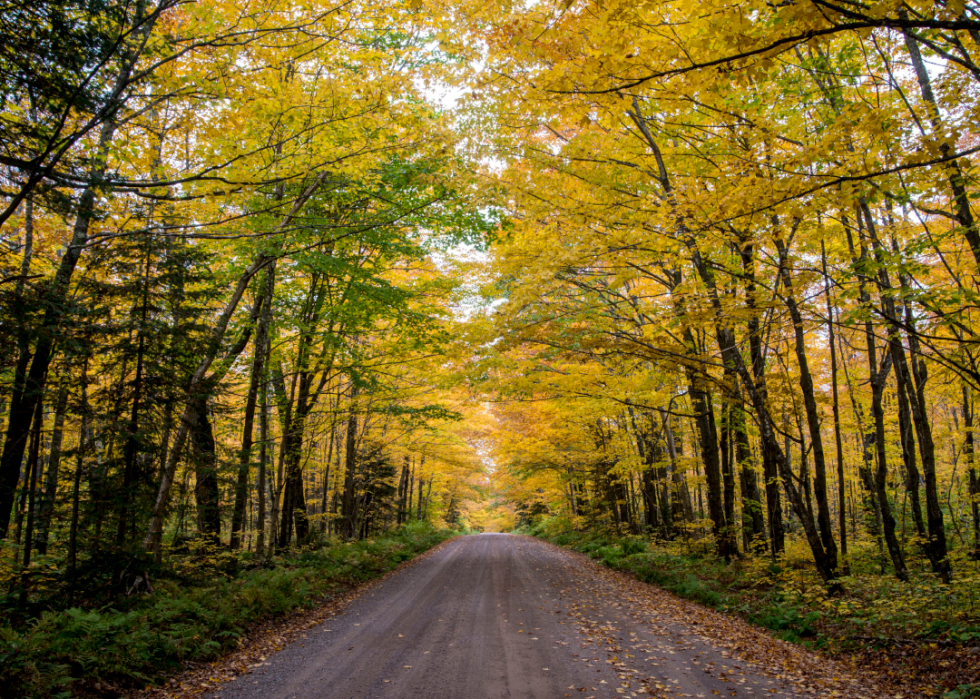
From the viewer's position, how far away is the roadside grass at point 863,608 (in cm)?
511

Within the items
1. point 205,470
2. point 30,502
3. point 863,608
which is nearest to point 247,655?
point 205,470

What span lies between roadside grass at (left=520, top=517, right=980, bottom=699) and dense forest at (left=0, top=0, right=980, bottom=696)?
0.34 m

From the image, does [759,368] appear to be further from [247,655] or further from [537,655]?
[247,655]

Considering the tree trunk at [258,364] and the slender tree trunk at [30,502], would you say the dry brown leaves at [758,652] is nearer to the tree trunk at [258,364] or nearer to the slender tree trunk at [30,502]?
the slender tree trunk at [30,502]

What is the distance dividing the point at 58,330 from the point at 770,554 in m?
12.6

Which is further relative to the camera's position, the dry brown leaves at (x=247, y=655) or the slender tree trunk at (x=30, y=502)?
the slender tree trunk at (x=30, y=502)

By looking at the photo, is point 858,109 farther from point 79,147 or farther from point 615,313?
point 79,147

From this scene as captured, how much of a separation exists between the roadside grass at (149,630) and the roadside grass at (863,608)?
25.3 ft

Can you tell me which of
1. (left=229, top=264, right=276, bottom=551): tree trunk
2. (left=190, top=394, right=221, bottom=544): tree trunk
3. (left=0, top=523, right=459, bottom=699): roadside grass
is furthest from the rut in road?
(left=229, top=264, right=276, bottom=551): tree trunk

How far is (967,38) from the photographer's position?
5.48 metres

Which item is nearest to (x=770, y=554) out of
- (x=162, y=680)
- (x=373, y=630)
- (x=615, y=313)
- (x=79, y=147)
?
(x=615, y=313)

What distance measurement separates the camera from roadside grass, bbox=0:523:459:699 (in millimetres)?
4301

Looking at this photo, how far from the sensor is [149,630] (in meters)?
5.62

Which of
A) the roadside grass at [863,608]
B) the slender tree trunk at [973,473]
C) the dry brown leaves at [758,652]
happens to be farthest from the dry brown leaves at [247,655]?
the slender tree trunk at [973,473]
